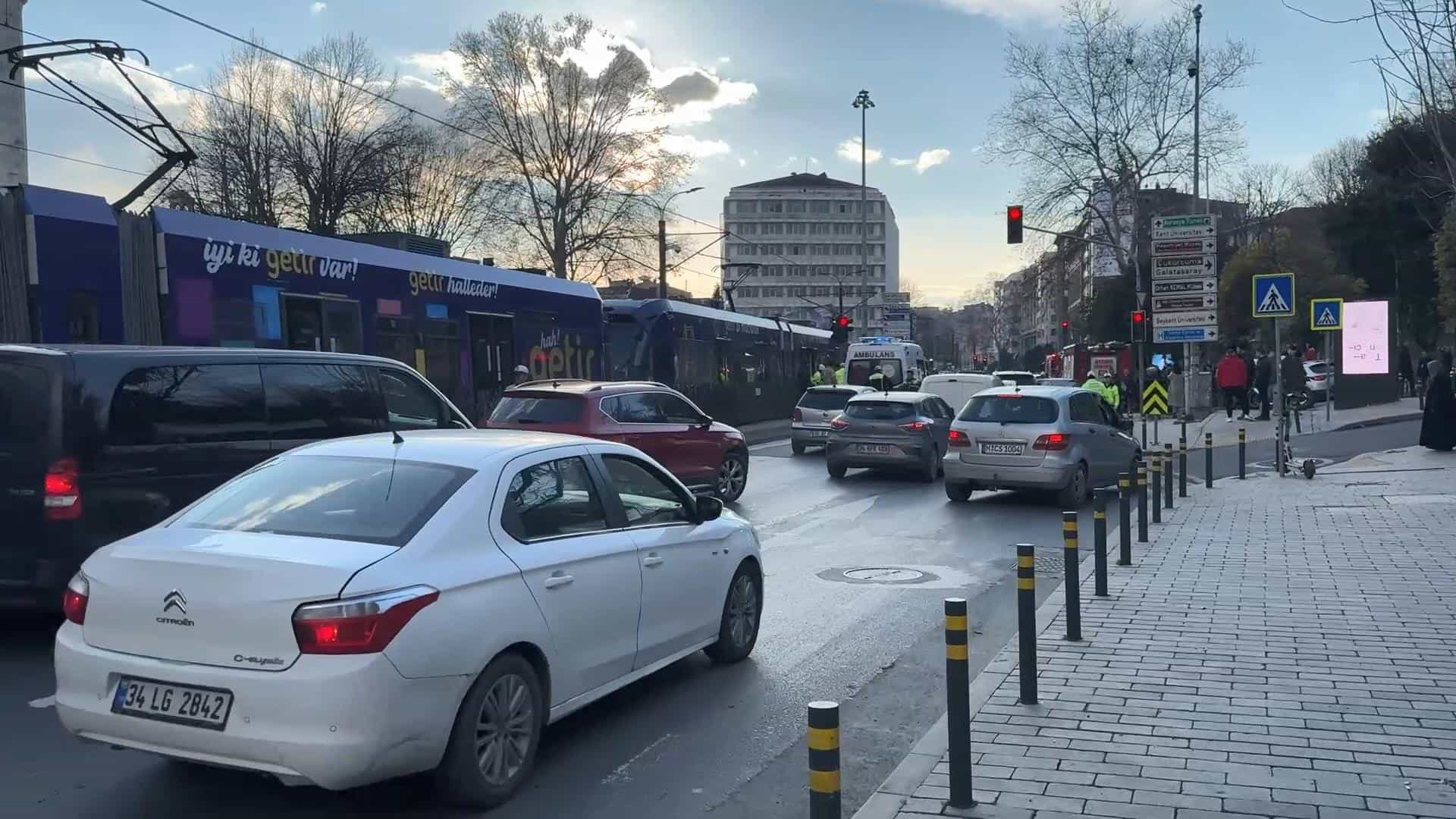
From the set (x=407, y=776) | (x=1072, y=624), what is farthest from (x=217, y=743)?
(x=1072, y=624)

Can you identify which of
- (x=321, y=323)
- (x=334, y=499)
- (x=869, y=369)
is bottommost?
(x=334, y=499)

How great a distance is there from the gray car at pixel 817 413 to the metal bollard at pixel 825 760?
20.8m

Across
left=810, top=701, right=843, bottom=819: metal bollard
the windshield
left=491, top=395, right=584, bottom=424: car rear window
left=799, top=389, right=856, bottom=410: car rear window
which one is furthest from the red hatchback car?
the windshield

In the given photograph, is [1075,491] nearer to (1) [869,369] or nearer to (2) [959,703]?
(2) [959,703]

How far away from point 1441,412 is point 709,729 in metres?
19.6

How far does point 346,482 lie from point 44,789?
172 centimetres

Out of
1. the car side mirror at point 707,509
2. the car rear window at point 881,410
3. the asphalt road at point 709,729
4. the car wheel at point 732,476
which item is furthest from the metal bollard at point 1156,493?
the car side mirror at point 707,509

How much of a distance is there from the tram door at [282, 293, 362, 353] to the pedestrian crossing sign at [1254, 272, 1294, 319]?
12.5 meters

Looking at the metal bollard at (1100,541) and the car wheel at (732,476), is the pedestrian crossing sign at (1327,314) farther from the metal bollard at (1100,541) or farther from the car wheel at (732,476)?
the metal bollard at (1100,541)

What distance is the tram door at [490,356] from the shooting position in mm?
19375

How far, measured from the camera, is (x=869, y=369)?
4403 cm

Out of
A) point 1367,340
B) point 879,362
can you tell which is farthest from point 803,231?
point 1367,340

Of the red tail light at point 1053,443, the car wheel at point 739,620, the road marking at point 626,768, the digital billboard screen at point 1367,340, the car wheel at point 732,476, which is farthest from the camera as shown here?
the digital billboard screen at point 1367,340

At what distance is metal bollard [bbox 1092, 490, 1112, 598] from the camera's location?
9083mm
